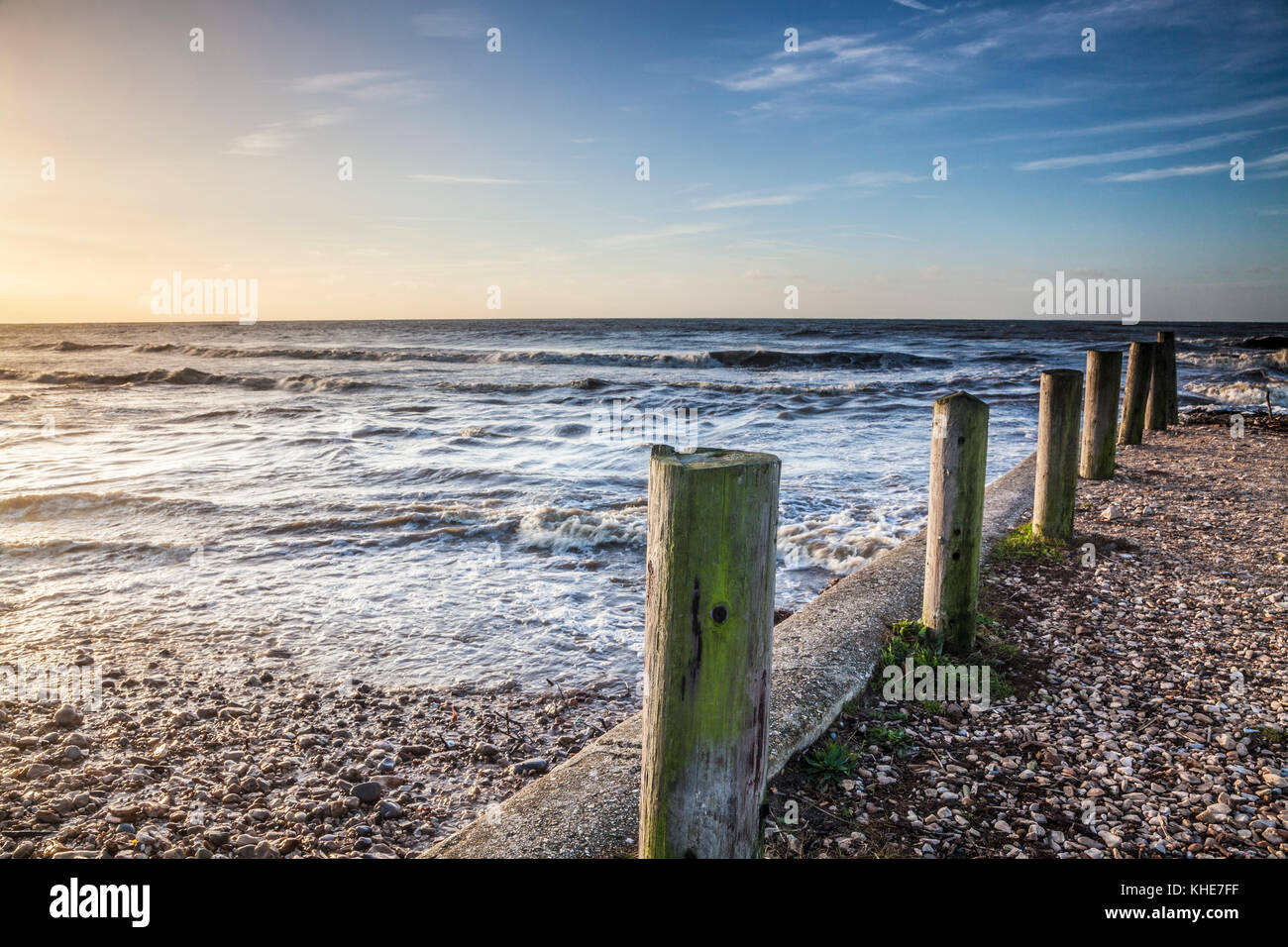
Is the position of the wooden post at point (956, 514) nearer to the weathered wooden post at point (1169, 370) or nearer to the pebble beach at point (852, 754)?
the pebble beach at point (852, 754)

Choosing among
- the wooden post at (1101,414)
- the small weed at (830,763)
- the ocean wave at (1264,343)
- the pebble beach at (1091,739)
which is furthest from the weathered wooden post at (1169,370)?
the ocean wave at (1264,343)

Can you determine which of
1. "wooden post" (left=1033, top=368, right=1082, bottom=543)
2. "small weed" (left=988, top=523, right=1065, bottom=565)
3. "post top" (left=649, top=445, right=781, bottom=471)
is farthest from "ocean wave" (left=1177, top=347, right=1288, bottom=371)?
"post top" (left=649, top=445, right=781, bottom=471)

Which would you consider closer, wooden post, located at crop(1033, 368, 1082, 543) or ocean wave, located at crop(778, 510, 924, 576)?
wooden post, located at crop(1033, 368, 1082, 543)

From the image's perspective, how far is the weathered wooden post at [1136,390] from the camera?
1045cm

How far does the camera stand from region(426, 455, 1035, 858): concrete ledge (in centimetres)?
263

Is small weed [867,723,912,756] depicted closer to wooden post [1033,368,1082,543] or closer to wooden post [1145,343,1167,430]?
wooden post [1033,368,1082,543]

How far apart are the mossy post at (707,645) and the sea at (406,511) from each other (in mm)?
2554

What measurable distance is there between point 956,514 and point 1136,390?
8627 mm

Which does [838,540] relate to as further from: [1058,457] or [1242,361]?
[1242,361]

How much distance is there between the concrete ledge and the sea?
1151 millimetres

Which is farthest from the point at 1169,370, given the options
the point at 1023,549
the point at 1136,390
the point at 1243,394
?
the point at 1243,394

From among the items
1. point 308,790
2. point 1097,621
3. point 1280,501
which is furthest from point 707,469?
point 1280,501
